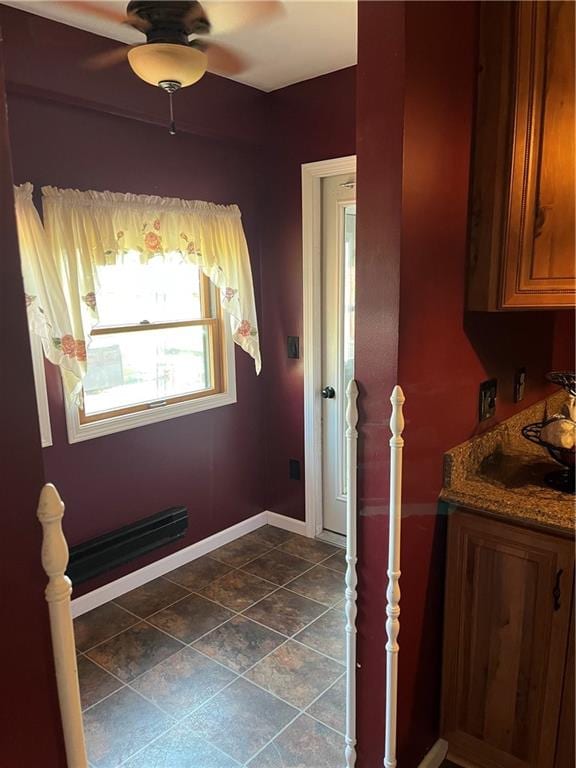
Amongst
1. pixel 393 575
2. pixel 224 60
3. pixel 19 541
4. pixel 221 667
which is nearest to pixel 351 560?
pixel 393 575

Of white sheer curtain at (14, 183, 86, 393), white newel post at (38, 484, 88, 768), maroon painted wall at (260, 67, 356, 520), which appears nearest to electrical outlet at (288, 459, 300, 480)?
maroon painted wall at (260, 67, 356, 520)

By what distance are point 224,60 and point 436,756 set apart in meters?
2.97

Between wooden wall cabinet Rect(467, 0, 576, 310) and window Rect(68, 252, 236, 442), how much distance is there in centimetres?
171

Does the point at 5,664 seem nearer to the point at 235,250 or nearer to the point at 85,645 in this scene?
the point at 85,645

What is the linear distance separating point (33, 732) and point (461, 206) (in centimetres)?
162

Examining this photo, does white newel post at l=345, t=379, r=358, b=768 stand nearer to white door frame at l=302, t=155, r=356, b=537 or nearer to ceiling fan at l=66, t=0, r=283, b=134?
ceiling fan at l=66, t=0, r=283, b=134

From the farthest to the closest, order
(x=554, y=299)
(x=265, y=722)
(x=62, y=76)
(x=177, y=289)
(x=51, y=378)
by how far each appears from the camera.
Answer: (x=177, y=289) < (x=51, y=378) < (x=62, y=76) < (x=265, y=722) < (x=554, y=299)

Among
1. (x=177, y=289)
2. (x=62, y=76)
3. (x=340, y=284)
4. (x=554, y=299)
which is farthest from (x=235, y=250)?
(x=554, y=299)

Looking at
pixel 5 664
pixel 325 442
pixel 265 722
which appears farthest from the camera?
pixel 325 442

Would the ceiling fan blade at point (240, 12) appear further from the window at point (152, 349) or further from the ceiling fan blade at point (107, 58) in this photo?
the window at point (152, 349)

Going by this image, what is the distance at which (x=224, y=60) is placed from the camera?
8.60 ft

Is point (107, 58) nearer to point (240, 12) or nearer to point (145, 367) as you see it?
point (240, 12)

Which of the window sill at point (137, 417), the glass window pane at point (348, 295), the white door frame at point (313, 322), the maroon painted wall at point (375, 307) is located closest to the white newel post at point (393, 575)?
the maroon painted wall at point (375, 307)

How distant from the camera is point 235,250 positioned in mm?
3105
